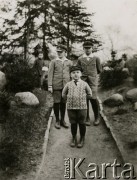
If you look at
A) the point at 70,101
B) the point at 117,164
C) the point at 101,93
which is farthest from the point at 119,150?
the point at 101,93

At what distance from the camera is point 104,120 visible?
30.6 ft

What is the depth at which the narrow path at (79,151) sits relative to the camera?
263 inches

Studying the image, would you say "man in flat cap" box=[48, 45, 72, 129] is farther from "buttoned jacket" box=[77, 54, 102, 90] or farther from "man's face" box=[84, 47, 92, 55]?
"man's face" box=[84, 47, 92, 55]

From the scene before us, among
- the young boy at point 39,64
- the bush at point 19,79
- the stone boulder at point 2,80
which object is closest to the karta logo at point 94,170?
the bush at point 19,79

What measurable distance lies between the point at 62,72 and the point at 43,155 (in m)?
2.22

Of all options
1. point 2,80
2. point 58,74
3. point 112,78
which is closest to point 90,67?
point 58,74

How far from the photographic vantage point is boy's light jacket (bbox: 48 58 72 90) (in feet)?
27.7

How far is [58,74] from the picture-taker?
27.8 ft

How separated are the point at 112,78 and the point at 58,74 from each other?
6.66 meters

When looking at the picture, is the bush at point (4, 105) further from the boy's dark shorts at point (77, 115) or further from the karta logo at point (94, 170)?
the karta logo at point (94, 170)

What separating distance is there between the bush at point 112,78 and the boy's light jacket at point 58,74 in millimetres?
6421

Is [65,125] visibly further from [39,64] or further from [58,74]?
[39,64]

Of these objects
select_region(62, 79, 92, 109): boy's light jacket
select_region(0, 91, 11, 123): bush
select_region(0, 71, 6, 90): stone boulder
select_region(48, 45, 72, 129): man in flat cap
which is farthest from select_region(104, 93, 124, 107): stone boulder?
select_region(62, 79, 92, 109): boy's light jacket

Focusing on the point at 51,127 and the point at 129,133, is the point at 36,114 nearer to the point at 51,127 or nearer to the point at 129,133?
the point at 51,127
